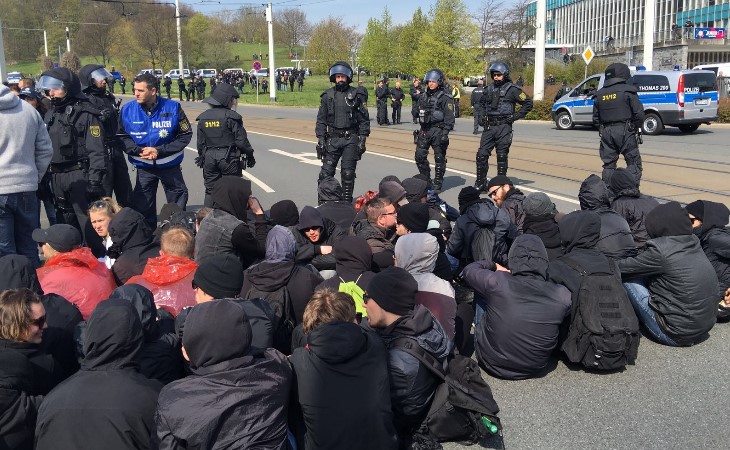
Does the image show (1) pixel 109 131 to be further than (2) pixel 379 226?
Yes

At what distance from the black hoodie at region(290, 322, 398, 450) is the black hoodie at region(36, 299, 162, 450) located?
78 cm

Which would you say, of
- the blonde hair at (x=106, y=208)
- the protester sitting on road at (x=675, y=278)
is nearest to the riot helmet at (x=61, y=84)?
the blonde hair at (x=106, y=208)

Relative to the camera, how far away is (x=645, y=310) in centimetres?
555

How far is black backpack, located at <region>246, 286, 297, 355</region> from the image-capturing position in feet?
15.3

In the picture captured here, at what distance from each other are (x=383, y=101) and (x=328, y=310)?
24.2m

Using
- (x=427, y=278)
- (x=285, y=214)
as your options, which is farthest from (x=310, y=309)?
(x=285, y=214)

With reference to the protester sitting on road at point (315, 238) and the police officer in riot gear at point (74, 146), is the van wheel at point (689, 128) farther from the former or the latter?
the police officer in riot gear at point (74, 146)

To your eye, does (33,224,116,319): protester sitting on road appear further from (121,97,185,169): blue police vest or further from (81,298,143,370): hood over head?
(121,97,185,169): blue police vest

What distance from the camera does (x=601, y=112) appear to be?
35.2ft

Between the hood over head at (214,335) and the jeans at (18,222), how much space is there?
3.52m

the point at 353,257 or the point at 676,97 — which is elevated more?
the point at 676,97

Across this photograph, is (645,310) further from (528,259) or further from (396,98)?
(396,98)

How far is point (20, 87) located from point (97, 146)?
504 cm

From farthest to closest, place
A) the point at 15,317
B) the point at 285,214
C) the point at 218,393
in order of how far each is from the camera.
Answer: the point at 285,214
the point at 15,317
the point at 218,393
